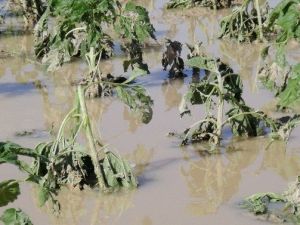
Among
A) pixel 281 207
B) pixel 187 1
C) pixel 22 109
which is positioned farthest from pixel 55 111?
pixel 187 1

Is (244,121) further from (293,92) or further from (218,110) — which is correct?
(293,92)

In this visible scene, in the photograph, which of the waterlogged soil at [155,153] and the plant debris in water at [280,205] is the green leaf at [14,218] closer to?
the waterlogged soil at [155,153]

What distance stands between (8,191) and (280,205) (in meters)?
2.96

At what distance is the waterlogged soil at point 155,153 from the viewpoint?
5.75 metres

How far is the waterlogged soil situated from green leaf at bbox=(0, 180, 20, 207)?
2419 millimetres

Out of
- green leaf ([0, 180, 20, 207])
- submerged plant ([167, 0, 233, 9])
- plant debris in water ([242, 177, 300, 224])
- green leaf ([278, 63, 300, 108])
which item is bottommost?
plant debris in water ([242, 177, 300, 224])

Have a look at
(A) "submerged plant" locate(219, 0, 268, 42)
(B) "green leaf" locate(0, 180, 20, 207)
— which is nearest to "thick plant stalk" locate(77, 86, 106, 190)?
(B) "green leaf" locate(0, 180, 20, 207)

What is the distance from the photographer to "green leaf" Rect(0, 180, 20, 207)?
3207 mm

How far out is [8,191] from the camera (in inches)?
128

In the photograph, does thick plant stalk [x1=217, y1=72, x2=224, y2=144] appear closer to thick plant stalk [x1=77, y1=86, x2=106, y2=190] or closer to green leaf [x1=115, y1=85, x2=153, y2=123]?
green leaf [x1=115, y1=85, x2=153, y2=123]

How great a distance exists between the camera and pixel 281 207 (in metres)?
5.62

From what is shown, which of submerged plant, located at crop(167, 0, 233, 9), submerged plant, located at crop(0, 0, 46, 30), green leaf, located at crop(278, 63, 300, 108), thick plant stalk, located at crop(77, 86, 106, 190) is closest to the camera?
green leaf, located at crop(278, 63, 300, 108)

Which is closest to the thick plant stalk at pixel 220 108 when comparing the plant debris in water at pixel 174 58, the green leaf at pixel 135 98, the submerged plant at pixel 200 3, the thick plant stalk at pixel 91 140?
the green leaf at pixel 135 98

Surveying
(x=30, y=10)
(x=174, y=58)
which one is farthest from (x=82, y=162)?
(x=30, y=10)
